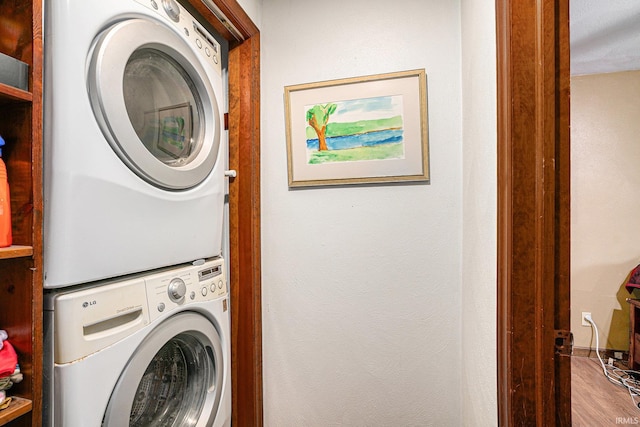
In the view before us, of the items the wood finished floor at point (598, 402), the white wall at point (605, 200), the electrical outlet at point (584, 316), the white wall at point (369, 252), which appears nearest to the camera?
the white wall at point (369, 252)

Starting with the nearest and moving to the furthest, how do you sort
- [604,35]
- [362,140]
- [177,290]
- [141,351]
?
[141,351] < [177,290] < [362,140] < [604,35]

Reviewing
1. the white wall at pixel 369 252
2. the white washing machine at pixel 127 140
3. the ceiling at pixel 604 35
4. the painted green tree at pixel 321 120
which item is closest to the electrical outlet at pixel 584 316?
the ceiling at pixel 604 35

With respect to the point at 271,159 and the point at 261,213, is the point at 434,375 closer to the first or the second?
the point at 261,213

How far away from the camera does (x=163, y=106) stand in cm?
103

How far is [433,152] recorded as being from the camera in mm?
1432

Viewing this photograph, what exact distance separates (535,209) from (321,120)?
3.44ft

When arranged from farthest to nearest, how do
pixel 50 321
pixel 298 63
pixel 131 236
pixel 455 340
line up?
pixel 298 63 < pixel 455 340 < pixel 131 236 < pixel 50 321

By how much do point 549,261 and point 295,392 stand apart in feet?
4.52

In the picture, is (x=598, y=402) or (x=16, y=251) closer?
(x=16, y=251)

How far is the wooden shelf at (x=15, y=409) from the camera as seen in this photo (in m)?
0.55

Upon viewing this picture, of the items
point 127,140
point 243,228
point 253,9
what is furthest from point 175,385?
point 253,9

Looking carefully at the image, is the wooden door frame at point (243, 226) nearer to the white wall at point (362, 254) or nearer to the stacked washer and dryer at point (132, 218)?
the white wall at point (362, 254)

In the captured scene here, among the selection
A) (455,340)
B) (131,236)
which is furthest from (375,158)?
(131,236)

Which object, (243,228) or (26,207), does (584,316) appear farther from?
(26,207)
